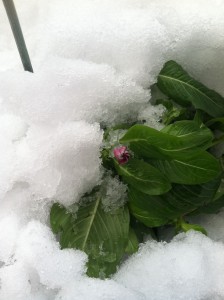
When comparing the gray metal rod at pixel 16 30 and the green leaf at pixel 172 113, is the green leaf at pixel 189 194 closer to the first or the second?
the green leaf at pixel 172 113

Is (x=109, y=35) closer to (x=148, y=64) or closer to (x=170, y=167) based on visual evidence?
(x=148, y=64)

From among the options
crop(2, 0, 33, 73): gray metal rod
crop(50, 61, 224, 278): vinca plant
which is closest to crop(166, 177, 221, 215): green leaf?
crop(50, 61, 224, 278): vinca plant

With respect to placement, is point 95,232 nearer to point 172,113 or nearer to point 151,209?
point 151,209

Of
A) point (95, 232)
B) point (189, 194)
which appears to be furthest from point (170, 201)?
point (95, 232)

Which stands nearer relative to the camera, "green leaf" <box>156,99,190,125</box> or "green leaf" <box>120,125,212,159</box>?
"green leaf" <box>120,125,212,159</box>

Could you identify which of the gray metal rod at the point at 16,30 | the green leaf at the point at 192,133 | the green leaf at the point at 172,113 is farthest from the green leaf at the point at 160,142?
the gray metal rod at the point at 16,30

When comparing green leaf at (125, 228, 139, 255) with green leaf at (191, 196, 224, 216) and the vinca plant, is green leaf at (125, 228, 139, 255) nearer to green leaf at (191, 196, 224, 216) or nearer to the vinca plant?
the vinca plant
